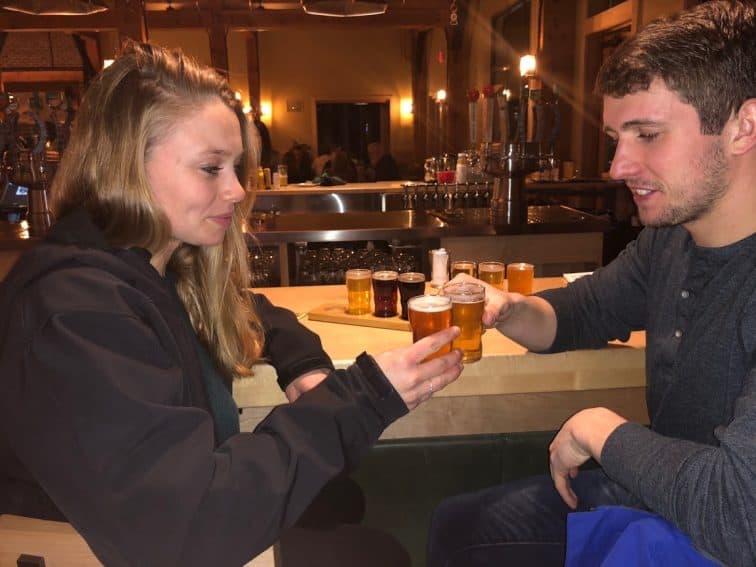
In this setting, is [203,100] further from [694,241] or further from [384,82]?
[384,82]

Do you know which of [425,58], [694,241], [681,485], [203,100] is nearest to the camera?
[681,485]

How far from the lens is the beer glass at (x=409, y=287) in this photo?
6.29 ft

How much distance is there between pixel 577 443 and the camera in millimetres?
1353

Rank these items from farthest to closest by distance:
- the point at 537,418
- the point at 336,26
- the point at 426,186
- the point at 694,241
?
the point at 336,26 → the point at 426,186 → the point at 537,418 → the point at 694,241

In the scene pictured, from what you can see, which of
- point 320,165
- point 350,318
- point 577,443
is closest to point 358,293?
point 350,318

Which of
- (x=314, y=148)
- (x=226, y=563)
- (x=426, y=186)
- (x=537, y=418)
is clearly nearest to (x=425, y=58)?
(x=314, y=148)

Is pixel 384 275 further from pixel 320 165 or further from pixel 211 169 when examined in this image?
pixel 320 165

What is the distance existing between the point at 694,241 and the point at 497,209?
2506mm

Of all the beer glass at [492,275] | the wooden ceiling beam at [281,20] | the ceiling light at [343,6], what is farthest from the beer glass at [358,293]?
the wooden ceiling beam at [281,20]

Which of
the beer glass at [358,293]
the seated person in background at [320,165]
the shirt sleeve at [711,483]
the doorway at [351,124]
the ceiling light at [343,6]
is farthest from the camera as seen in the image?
the doorway at [351,124]

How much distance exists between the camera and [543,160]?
3861 mm

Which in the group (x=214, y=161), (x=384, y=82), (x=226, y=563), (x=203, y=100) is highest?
(x=384, y=82)

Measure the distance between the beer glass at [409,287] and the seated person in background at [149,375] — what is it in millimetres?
469

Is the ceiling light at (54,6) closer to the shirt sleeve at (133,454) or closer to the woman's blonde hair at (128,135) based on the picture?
the woman's blonde hair at (128,135)
